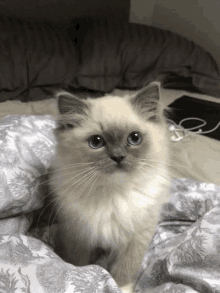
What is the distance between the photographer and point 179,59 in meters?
2.28

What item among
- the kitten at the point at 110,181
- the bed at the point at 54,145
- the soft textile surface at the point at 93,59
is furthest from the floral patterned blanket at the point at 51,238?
the soft textile surface at the point at 93,59

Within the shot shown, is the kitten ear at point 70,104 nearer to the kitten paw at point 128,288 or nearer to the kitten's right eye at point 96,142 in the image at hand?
the kitten's right eye at point 96,142

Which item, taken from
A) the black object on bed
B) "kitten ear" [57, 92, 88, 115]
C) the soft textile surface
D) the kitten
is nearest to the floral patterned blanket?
the kitten

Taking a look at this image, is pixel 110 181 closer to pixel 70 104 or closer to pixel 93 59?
pixel 70 104

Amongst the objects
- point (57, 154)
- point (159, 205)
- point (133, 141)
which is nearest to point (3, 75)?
point (57, 154)

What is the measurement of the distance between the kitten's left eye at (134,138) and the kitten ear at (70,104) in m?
0.22

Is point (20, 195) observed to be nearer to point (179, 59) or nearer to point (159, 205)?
point (159, 205)

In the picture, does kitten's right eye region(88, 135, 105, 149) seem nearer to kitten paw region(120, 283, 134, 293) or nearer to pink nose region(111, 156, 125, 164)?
pink nose region(111, 156, 125, 164)

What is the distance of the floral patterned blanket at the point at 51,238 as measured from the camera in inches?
26.9

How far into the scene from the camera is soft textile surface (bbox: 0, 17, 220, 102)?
1.97m

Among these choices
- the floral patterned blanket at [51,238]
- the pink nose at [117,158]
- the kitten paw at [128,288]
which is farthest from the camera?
the kitten paw at [128,288]

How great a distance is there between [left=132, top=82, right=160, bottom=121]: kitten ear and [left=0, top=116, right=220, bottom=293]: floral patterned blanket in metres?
0.44

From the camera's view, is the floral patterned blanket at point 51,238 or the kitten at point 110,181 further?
the kitten at point 110,181

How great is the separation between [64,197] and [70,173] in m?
0.12
